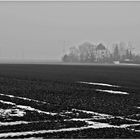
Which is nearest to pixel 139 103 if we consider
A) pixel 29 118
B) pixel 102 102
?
pixel 102 102

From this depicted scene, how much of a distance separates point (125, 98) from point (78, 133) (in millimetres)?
17385

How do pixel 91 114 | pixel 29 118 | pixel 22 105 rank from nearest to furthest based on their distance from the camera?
pixel 29 118, pixel 91 114, pixel 22 105

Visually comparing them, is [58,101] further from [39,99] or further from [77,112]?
[77,112]

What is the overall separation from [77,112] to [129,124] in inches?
213

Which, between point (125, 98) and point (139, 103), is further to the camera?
point (125, 98)

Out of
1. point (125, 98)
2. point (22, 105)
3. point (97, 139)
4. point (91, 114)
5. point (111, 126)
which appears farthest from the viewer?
point (125, 98)

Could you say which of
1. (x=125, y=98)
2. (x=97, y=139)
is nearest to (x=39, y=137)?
(x=97, y=139)

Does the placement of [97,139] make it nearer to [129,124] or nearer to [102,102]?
[129,124]

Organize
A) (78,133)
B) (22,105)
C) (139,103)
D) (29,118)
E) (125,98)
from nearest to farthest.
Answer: (78,133), (29,118), (22,105), (139,103), (125,98)

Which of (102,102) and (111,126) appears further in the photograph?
(102,102)

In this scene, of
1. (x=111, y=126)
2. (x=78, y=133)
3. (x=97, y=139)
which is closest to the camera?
(x=97, y=139)

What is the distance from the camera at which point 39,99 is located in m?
32.3

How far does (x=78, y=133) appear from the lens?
1798cm

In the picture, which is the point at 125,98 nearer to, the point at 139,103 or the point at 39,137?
the point at 139,103
